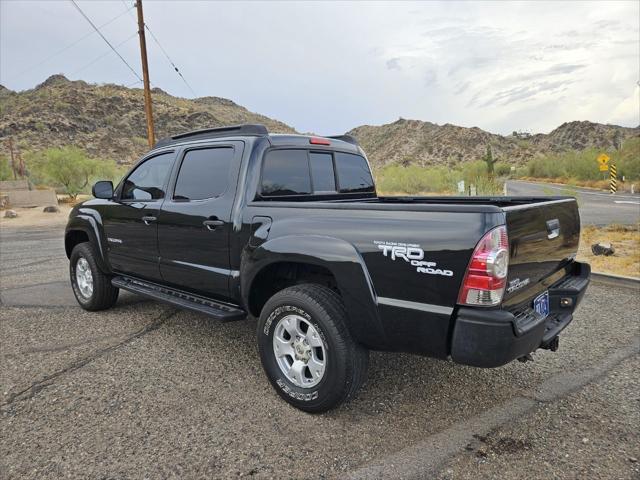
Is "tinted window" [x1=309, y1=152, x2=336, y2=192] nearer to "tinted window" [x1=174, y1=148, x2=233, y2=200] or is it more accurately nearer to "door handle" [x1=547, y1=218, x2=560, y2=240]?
"tinted window" [x1=174, y1=148, x2=233, y2=200]

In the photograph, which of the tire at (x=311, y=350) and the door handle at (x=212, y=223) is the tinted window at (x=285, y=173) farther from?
the tire at (x=311, y=350)

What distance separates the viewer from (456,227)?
227cm

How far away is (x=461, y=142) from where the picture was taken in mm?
87375

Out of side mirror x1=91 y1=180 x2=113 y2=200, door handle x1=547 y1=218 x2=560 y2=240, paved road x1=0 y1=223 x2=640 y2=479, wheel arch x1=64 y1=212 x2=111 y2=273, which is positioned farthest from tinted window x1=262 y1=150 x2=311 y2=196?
wheel arch x1=64 y1=212 x2=111 y2=273

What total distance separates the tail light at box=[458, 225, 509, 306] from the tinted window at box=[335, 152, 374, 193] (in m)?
2.13

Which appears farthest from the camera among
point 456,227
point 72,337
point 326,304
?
point 72,337

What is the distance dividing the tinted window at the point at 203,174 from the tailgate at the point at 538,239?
218 centimetres

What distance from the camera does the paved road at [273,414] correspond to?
7.88ft


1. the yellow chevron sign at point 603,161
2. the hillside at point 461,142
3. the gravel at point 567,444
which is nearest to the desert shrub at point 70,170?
the gravel at point 567,444

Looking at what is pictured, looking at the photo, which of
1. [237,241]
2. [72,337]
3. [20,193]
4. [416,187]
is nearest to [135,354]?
[72,337]

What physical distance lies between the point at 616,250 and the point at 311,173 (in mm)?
7084

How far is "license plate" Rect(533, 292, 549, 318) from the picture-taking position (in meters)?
2.70

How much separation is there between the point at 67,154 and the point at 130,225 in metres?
29.1

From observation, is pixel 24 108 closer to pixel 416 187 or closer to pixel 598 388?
pixel 416 187
